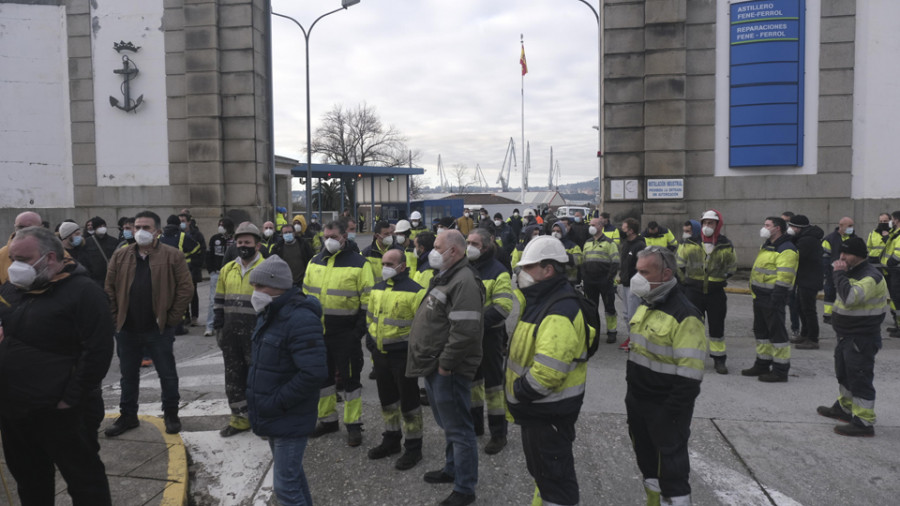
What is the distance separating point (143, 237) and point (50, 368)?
236 centimetres

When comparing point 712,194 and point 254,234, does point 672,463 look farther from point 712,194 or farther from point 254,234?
point 712,194

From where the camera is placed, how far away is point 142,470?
496 cm

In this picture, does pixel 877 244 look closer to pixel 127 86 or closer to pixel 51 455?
pixel 51 455

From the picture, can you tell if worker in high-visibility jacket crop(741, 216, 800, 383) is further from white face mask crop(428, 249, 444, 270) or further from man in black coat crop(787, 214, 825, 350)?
white face mask crop(428, 249, 444, 270)

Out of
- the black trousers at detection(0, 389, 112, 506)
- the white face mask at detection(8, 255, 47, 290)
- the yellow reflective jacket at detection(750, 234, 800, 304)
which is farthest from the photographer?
the yellow reflective jacket at detection(750, 234, 800, 304)

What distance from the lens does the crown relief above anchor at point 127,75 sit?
17.6 meters

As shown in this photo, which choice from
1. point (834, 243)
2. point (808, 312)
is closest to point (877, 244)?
point (834, 243)

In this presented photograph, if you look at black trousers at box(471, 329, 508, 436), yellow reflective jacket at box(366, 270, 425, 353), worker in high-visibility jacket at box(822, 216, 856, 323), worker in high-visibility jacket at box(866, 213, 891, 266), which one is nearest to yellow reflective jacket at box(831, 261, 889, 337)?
black trousers at box(471, 329, 508, 436)

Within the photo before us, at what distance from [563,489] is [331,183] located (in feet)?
152

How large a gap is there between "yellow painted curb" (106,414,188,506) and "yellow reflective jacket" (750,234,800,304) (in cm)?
657

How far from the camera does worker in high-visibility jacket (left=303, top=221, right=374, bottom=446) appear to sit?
5.72m

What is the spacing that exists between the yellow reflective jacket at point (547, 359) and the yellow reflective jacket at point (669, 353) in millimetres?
428

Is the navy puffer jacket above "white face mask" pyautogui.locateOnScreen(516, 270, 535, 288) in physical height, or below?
below

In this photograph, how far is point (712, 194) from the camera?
16234 millimetres
